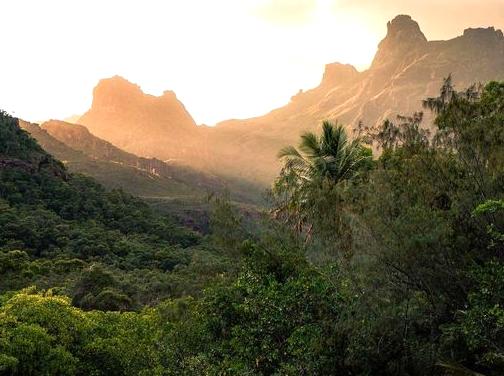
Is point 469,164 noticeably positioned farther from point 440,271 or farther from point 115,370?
point 115,370

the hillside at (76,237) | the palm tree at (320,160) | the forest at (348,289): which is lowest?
the hillside at (76,237)

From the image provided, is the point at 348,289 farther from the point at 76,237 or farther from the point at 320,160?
the point at 76,237

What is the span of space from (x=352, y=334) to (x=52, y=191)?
79.1 metres

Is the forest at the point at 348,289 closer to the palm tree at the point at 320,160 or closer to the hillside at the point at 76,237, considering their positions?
the palm tree at the point at 320,160

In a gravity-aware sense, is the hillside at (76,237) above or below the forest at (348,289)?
below

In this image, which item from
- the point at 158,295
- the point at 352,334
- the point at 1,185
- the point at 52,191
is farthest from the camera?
the point at 52,191

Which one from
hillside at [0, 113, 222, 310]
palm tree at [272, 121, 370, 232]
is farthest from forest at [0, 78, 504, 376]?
hillside at [0, 113, 222, 310]

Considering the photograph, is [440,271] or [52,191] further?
[52,191]

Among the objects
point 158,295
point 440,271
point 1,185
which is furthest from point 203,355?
point 1,185

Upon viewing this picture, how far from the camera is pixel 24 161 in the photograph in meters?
88.6

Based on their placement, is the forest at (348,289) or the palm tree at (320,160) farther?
the palm tree at (320,160)

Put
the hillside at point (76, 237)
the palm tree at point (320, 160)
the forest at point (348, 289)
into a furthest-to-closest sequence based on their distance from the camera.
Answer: the hillside at point (76, 237) → the palm tree at point (320, 160) → the forest at point (348, 289)

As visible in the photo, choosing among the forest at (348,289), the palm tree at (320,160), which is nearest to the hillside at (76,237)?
the forest at (348,289)

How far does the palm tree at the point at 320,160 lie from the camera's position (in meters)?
21.9
